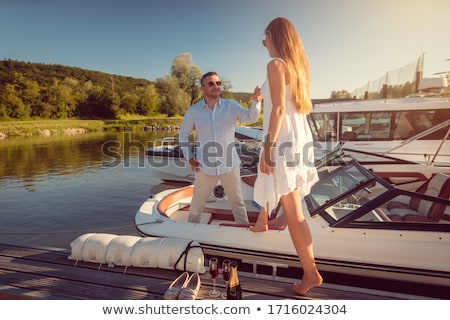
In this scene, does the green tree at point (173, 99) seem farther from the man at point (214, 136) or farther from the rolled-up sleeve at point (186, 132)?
the man at point (214, 136)

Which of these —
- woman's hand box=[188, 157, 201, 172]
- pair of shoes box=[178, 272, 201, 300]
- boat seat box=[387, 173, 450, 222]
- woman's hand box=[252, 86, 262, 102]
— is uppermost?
woman's hand box=[252, 86, 262, 102]

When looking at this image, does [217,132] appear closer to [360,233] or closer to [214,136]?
[214,136]

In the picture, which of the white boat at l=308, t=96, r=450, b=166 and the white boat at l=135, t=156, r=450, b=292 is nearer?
the white boat at l=135, t=156, r=450, b=292

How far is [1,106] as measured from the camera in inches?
1928

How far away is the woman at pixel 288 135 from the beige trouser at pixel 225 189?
1.10 m

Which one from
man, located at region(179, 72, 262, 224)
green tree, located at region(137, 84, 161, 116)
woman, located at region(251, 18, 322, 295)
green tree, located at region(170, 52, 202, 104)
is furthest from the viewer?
green tree, located at region(137, 84, 161, 116)

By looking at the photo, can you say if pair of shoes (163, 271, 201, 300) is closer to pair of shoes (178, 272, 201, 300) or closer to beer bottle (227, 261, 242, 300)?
pair of shoes (178, 272, 201, 300)

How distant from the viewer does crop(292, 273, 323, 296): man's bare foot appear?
2531mm

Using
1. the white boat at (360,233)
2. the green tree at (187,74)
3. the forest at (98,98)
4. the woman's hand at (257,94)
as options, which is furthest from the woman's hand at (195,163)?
the green tree at (187,74)

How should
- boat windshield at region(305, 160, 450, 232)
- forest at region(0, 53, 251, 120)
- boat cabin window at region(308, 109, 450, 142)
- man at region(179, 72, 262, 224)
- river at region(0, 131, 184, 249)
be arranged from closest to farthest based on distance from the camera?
1. boat windshield at region(305, 160, 450, 232)
2. man at region(179, 72, 262, 224)
3. river at region(0, 131, 184, 249)
4. boat cabin window at region(308, 109, 450, 142)
5. forest at region(0, 53, 251, 120)

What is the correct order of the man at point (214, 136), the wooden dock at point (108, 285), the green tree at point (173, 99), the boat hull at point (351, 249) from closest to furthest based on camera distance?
the wooden dock at point (108, 285) < the boat hull at point (351, 249) < the man at point (214, 136) < the green tree at point (173, 99)

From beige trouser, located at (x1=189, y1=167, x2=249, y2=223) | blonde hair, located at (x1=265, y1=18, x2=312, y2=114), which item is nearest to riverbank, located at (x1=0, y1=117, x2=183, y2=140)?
beige trouser, located at (x1=189, y1=167, x2=249, y2=223)

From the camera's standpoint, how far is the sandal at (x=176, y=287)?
254 cm
